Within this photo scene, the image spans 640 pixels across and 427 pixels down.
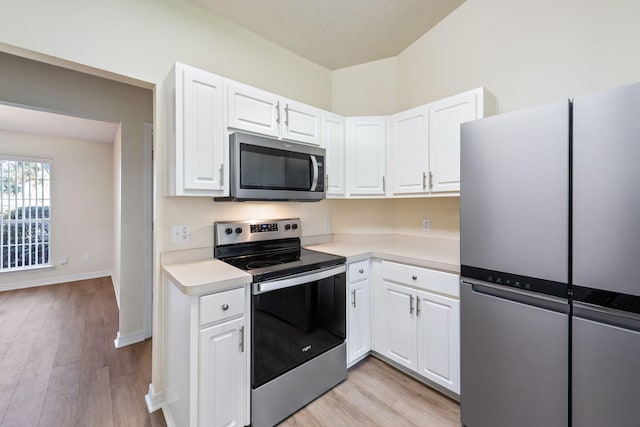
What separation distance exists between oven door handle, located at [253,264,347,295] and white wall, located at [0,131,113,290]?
5.39 metres

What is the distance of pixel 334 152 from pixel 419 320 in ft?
5.20

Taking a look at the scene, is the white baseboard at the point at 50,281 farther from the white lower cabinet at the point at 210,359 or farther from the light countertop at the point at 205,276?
the white lower cabinet at the point at 210,359

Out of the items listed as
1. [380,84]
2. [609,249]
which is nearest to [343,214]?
[380,84]

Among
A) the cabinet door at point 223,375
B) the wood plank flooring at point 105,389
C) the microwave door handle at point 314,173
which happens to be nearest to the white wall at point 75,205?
the wood plank flooring at point 105,389

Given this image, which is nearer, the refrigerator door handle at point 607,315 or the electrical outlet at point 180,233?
the refrigerator door handle at point 607,315

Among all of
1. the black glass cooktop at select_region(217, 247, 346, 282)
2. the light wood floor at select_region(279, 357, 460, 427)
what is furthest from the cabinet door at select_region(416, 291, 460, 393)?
the black glass cooktop at select_region(217, 247, 346, 282)

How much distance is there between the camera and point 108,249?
17.4ft

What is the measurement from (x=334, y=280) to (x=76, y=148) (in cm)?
575

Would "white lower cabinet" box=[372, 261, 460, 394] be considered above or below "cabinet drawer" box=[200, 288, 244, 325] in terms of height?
below

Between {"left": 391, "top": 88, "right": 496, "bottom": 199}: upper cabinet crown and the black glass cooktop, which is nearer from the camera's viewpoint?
the black glass cooktop

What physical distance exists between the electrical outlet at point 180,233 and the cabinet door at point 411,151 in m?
1.77

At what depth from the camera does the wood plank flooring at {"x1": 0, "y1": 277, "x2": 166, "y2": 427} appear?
1738 millimetres

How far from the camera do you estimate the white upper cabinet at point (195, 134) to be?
1601 millimetres

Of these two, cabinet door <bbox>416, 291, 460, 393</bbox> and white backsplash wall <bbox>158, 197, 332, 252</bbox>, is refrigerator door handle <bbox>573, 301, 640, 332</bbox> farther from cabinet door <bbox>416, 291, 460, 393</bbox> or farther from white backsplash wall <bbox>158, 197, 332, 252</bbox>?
white backsplash wall <bbox>158, 197, 332, 252</bbox>
